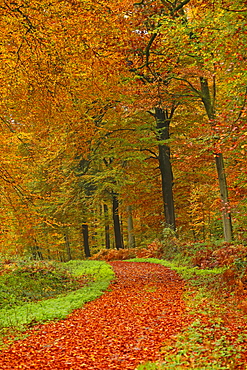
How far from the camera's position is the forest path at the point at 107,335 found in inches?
187

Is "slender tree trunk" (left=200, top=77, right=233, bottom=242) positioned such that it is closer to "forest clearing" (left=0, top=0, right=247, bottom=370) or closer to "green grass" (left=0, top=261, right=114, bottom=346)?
"forest clearing" (left=0, top=0, right=247, bottom=370)

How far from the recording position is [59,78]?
7.36 m

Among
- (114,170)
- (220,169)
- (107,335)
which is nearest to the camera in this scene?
(107,335)

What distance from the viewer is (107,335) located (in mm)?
5859

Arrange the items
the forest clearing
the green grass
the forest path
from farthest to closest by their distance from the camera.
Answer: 1. the green grass
2. the forest clearing
3. the forest path

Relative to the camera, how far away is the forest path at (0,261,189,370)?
4.75m

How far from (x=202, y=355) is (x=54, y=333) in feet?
9.20

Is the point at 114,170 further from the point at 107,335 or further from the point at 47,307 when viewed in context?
the point at 107,335

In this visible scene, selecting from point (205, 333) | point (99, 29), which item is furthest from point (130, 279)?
point (99, 29)

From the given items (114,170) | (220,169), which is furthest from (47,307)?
(114,170)

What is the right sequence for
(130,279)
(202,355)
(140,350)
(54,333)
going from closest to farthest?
(202,355), (140,350), (54,333), (130,279)

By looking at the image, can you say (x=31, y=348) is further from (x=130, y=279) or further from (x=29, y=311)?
(x=130, y=279)

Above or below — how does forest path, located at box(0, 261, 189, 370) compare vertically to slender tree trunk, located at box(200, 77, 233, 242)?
below

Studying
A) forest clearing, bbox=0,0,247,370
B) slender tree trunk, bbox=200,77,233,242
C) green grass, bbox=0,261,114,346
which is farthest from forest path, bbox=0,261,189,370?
slender tree trunk, bbox=200,77,233,242
